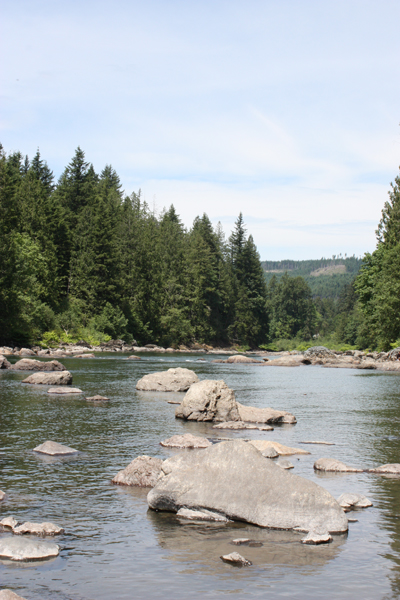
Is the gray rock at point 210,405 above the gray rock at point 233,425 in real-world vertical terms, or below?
above

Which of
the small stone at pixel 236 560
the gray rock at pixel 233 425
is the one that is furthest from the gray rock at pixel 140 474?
the gray rock at pixel 233 425

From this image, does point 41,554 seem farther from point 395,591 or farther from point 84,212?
point 84,212

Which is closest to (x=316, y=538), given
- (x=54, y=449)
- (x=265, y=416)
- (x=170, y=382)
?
(x=54, y=449)

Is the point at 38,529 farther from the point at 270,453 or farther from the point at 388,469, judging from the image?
the point at 388,469

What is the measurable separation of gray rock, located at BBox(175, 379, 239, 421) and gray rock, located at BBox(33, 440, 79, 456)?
276 inches

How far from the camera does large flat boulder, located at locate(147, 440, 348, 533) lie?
943cm

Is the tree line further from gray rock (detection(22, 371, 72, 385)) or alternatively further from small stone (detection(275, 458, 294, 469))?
small stone (detection(275, 458, 294, 469))

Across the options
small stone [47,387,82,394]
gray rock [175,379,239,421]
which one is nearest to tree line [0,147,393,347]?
small stone [47,387,82,394]

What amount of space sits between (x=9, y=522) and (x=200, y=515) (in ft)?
10.6

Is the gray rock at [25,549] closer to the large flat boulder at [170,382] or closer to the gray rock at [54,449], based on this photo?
the gray rock at [54,449]

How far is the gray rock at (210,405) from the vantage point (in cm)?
2105

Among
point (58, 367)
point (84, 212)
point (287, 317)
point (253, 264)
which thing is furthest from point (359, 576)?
point (287, 317)

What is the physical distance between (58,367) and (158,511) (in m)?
27.0

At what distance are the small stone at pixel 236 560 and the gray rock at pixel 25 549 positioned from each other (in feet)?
8.12
